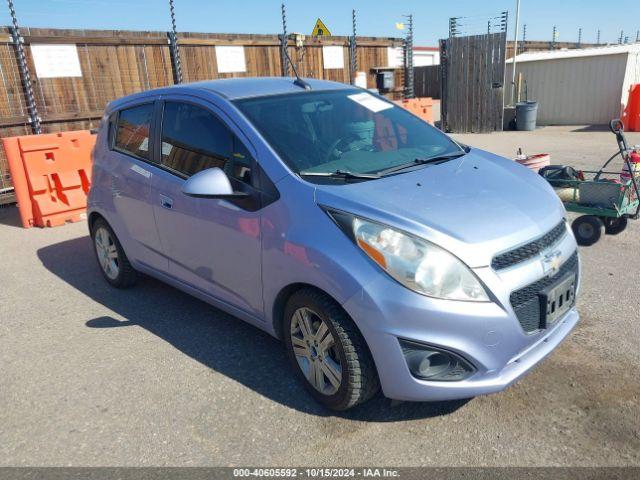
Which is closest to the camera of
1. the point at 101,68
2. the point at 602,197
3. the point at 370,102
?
the point at 370,102

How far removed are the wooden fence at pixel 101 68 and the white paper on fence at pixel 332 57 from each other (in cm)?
98

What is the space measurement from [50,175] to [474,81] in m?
13.2

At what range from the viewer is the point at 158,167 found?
12.9 ft

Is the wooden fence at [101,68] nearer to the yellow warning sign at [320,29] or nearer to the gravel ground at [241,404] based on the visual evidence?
the yellow warning sign at [320,29]

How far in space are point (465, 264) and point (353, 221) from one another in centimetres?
58

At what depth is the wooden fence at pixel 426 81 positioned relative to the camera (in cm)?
2952

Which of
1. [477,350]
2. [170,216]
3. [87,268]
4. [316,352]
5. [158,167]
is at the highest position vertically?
[158,167]

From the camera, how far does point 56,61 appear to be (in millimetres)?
9477

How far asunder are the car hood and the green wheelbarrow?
243 cm

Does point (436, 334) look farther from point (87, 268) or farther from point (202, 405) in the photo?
point (87, 268)

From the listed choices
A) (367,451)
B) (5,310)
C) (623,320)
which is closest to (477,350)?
(367,451)

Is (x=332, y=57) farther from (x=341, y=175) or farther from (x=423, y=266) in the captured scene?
(x=423, y=266)

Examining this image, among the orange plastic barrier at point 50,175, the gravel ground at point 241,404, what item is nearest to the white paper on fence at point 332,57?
the orange plastic barrier at point 50,175

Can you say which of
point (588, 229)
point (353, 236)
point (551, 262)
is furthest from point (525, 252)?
point (588, 229)
